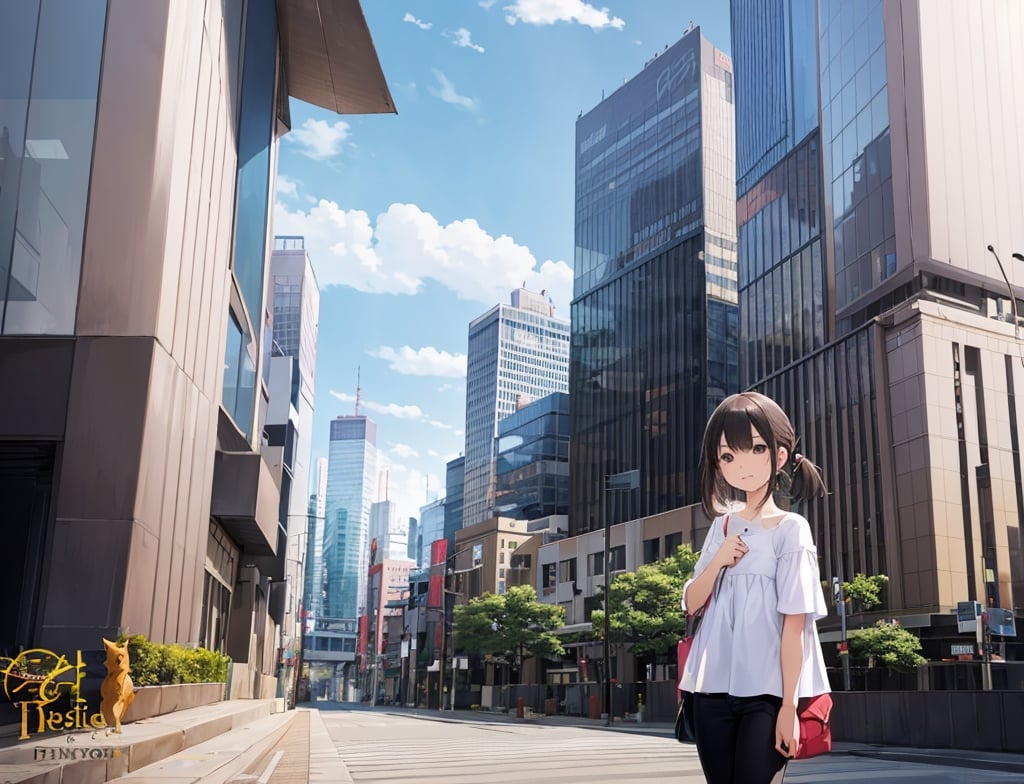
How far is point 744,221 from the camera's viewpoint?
7119 cm

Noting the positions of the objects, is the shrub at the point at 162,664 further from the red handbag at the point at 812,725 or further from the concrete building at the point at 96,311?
the red handbag at the point at 812,725

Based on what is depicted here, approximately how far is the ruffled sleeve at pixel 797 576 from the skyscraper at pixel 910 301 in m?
45.0

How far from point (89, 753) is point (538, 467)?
107690mm

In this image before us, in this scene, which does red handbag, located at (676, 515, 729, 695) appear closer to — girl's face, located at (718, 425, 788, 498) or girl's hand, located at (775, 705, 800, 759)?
girl's face, located at (718, 425, 788, 498)

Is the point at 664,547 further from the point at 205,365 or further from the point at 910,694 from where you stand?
the point at 205,365

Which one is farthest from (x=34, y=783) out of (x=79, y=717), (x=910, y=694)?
(x=910, y=694)

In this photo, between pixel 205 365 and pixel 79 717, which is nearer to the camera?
pixel 79 717

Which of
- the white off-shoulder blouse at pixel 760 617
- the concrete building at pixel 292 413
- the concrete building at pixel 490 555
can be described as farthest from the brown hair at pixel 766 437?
the concrete building at pixel 490 555

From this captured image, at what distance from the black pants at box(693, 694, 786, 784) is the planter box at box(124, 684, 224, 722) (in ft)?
33.9

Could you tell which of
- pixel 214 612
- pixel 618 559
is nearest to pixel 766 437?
pixel 214 612

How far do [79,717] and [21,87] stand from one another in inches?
446

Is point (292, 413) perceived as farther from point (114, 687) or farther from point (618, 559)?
point (114, 687)

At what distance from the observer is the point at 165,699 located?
49.3ft

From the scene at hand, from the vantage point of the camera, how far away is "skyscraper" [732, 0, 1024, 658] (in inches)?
1870
